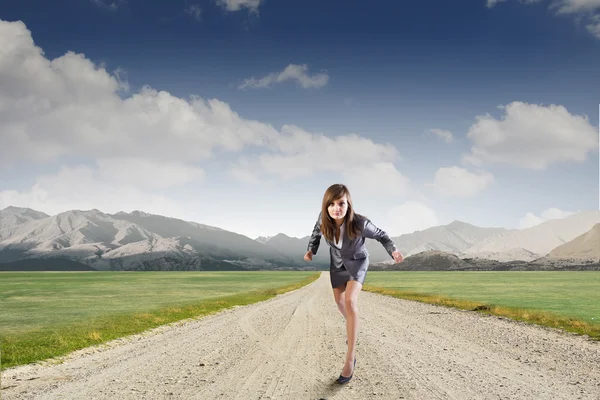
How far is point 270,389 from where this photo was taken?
8969 millimetres

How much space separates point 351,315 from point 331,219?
213cm

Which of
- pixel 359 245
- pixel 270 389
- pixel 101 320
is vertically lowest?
pixel 101 320

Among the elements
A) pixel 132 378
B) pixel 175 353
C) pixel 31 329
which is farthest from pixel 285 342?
pixel 31 329

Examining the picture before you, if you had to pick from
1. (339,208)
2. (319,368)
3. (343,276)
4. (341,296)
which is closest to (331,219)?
(339,208)

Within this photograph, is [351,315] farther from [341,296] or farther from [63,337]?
[63,337]

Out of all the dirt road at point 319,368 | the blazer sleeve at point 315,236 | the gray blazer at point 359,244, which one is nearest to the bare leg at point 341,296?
the gray blazer at point 359,244

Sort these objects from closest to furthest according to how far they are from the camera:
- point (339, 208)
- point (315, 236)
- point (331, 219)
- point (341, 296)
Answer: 1. point (339, 208)
2. point (331, 219)
3. point (315, 236)
4. point (341, 296)

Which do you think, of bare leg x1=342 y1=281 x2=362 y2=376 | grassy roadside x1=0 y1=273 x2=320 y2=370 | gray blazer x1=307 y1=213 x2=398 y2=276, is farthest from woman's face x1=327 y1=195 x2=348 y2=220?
grassy roadside x1=0 y1=273 x2=320 y2=370

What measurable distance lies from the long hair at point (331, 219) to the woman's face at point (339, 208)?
2.9 inches

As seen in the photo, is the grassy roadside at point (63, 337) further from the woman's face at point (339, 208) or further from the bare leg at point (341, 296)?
the woman's face at point (339, 208)

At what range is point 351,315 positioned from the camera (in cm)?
905

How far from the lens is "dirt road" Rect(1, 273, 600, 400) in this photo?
8.99 metres

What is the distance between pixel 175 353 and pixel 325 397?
815 centimetres

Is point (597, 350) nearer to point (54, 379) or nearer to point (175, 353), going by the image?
point (175, 353)
